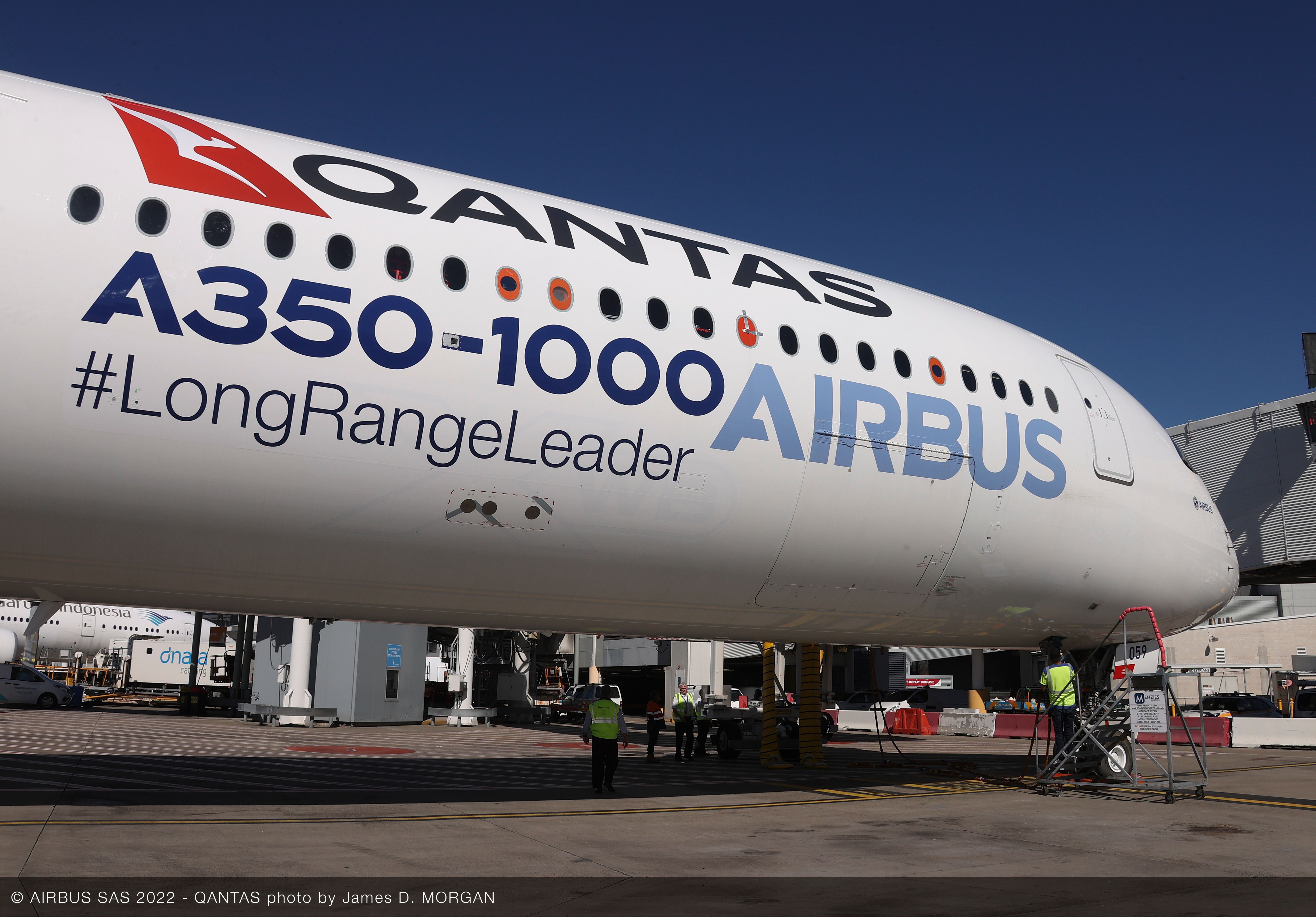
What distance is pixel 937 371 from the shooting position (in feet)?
35.8

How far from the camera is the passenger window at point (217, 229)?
7285 millimetres

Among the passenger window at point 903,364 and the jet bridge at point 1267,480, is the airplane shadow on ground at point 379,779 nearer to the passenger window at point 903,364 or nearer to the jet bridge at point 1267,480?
the passenger window at point 903,364

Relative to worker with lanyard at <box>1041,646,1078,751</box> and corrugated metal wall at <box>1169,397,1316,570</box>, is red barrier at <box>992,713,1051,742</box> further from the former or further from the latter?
worker with lanyard at <box>1041,646,1078,751</box>

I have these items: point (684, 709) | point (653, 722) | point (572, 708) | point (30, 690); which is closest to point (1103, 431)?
point (653, 722)

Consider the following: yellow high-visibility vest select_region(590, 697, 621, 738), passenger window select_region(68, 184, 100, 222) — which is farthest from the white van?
passenger window select_region(68, 184, 100, 222)

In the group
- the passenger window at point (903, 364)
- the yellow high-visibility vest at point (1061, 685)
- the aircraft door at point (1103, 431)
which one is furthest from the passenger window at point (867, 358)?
the yellow high-visibility vest at point (1061, 685)

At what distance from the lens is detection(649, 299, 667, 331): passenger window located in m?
9.02

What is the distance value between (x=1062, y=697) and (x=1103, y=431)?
14.3 feet

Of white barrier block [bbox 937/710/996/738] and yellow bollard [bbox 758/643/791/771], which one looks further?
white barrier block [bbox 937/710/996/738]

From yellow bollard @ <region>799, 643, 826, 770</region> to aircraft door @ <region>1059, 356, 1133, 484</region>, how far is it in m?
7.43

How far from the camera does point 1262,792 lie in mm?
14695

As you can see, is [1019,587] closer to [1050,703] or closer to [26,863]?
[1050,703]

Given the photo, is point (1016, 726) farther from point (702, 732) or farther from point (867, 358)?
point (867, 358)

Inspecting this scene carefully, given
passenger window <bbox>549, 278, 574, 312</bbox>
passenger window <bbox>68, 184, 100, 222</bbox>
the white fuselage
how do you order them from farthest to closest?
the white fuselage
passenger window <bbox>549, 278, 574, 312</bbox>
passenger window <bbox>68, 184, 100, 222</bbox>
